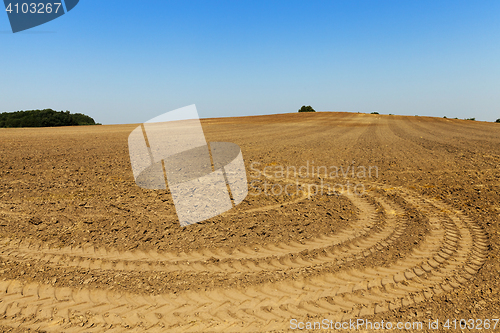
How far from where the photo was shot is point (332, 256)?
427 centimetres

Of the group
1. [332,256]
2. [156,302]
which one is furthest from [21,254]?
[332,256]

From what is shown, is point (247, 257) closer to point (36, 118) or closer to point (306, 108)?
point (36, 118)

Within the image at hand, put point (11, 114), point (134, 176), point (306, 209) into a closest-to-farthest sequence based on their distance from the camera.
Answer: point (306, 209)
point (134, 176)
point (11, 114)

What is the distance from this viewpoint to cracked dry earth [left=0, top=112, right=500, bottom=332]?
10.1ft

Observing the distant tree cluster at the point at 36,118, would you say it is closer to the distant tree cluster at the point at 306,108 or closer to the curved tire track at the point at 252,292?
the distant tree cluster at the point at 306,108

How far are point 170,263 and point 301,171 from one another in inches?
263

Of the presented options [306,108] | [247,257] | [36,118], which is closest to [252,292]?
[247,257]

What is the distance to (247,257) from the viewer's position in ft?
13.9

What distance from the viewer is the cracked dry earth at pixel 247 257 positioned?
3.08 meters

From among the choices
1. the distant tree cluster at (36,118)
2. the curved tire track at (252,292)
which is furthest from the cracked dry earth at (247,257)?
the distant tree cluster at (36,118)

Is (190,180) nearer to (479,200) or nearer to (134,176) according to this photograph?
(134,176)

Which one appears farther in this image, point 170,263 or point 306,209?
point 306,209

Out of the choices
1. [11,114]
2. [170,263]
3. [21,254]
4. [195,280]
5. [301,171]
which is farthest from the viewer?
[11,114]

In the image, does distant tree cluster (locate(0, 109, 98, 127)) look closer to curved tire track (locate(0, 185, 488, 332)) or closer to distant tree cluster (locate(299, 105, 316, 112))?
distant tree cluster (locate(299, 105, 316, 112))
